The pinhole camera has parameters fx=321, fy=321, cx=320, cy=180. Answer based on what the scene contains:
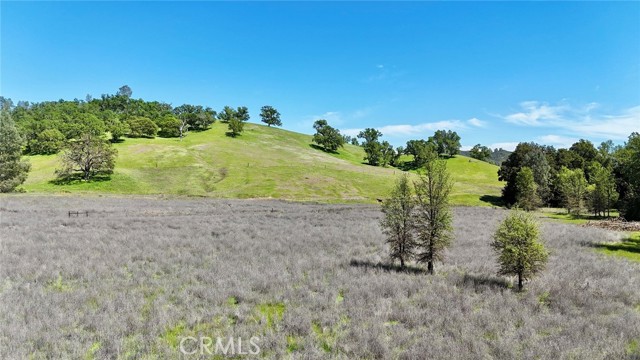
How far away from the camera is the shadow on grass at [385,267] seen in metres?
21.2

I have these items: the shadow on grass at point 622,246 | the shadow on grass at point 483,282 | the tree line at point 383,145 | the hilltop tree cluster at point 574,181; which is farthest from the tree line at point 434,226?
the tree line at point 383,145

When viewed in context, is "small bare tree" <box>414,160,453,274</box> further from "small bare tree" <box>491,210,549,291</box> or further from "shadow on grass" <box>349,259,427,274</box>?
"small bare tree" <box>491,210,549,291</box>

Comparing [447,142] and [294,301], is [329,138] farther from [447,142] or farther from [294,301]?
[294,301]

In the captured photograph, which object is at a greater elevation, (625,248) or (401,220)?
(401,220)

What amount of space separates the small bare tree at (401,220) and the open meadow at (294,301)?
5.01ft

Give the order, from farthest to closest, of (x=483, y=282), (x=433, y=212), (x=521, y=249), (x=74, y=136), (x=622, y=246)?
(x=74, y=136), (x=622, y=246), (x=433, y=212), (x=483, y=282), (x=521, y=249)

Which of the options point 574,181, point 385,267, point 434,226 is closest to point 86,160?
point 385,267

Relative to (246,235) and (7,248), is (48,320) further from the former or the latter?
(246,235)

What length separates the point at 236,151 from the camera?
409 feet

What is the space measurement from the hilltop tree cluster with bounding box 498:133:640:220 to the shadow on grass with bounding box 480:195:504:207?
1903 millimetres

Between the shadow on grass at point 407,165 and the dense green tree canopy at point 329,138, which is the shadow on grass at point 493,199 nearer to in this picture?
the shadow on grass at point 407,165

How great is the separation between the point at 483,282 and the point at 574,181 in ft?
213

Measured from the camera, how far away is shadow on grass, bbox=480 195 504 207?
8385 cm

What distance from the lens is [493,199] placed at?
87.9 meters
